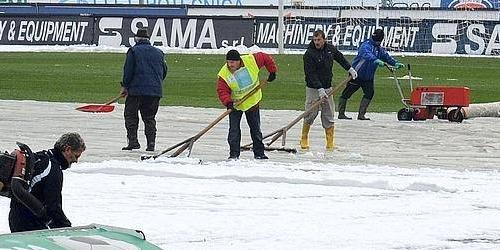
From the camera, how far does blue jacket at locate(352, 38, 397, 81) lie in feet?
72.2

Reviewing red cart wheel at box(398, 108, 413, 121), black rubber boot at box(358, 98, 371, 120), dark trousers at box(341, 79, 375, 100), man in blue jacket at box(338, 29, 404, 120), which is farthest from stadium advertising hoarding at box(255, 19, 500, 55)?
black rubber boot at box(358, 98, 371, 120)

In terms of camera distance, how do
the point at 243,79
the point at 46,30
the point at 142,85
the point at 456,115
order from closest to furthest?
the point at 243,79 → the point at 142,85 → the point at 456,115 → the point at 46,30

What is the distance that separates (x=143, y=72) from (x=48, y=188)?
9.03 metres

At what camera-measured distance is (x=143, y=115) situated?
17.2 meters

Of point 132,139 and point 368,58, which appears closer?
point 132,139

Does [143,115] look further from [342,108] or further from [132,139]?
[342,108]

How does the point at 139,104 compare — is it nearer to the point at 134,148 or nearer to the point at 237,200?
the point at 134,148

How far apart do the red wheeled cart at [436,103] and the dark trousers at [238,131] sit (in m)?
6.58

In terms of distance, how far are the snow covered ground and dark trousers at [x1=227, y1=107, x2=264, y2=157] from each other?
20 centimetres

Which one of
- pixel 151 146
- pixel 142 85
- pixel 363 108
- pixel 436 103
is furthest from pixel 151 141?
pixel 436 103

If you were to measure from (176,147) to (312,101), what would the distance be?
86.5 inches

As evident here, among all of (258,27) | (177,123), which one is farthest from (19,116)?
(258,27)

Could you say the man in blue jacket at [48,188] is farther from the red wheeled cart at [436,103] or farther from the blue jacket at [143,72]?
the red wheeled cart at [436,103]

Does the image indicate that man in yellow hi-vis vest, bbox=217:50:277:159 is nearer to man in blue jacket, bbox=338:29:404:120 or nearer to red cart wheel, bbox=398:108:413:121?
man in blue jacket, bbox=338:29:404:120
